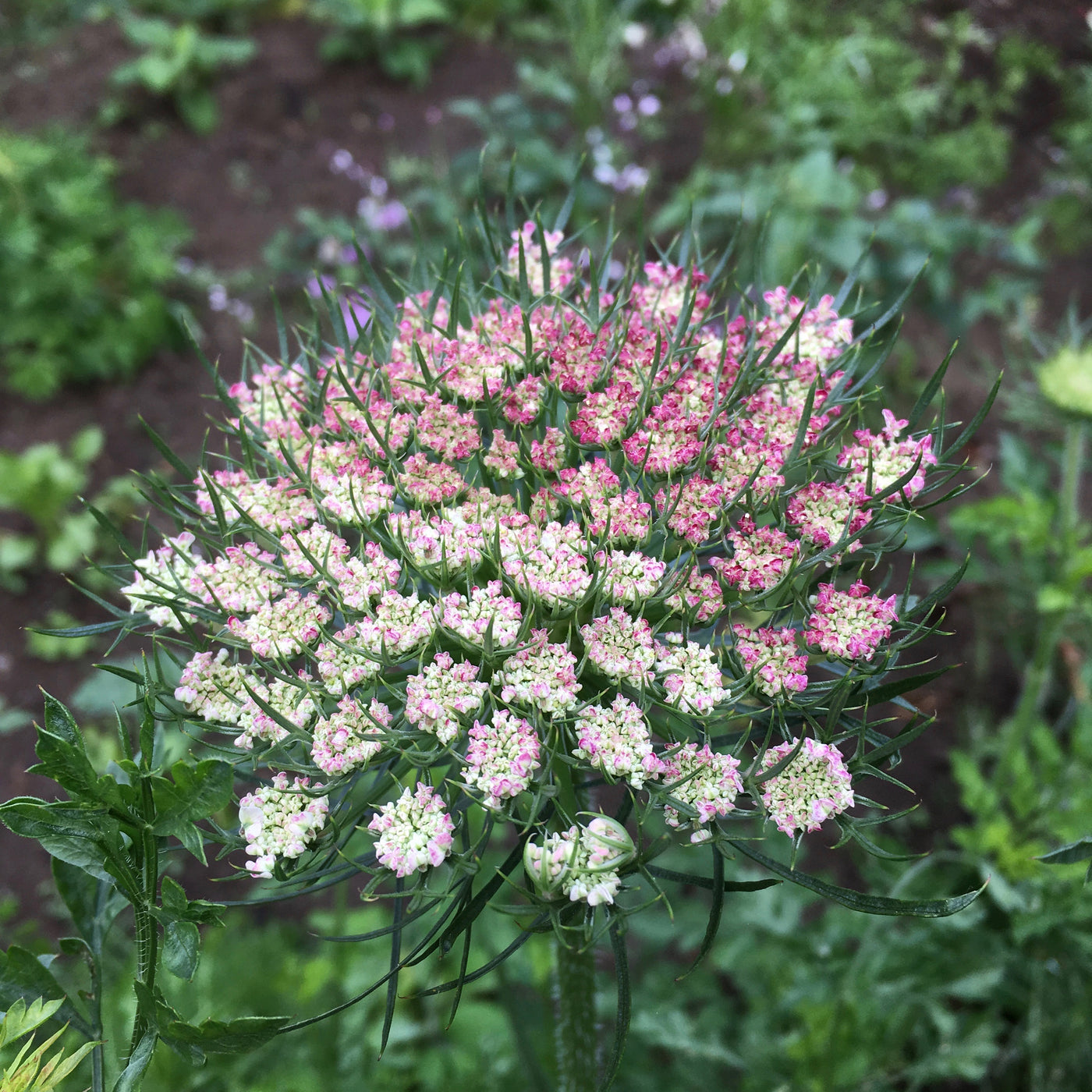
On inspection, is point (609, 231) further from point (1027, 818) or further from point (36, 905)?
point (36, 905)

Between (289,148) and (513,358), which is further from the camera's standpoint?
(289,148)

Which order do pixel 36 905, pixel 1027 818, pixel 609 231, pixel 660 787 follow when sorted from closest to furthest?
pixel 660 787 < pixel 609 231 < pixel 1027 818 < pixel 36 905

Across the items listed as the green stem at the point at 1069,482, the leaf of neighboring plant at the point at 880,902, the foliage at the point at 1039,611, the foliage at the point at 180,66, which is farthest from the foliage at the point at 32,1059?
the foliage at the point at 180,66

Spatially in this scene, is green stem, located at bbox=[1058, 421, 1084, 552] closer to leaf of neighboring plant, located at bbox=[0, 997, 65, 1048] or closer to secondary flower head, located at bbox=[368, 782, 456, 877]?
secondary flower head, located at bbox=[368, 782, 456, 877]

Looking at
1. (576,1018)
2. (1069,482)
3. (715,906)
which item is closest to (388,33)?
(1069,482)

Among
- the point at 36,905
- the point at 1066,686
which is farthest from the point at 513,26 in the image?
the point at 36,905

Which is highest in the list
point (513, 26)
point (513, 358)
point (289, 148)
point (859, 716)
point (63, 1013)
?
point (513, 26)
